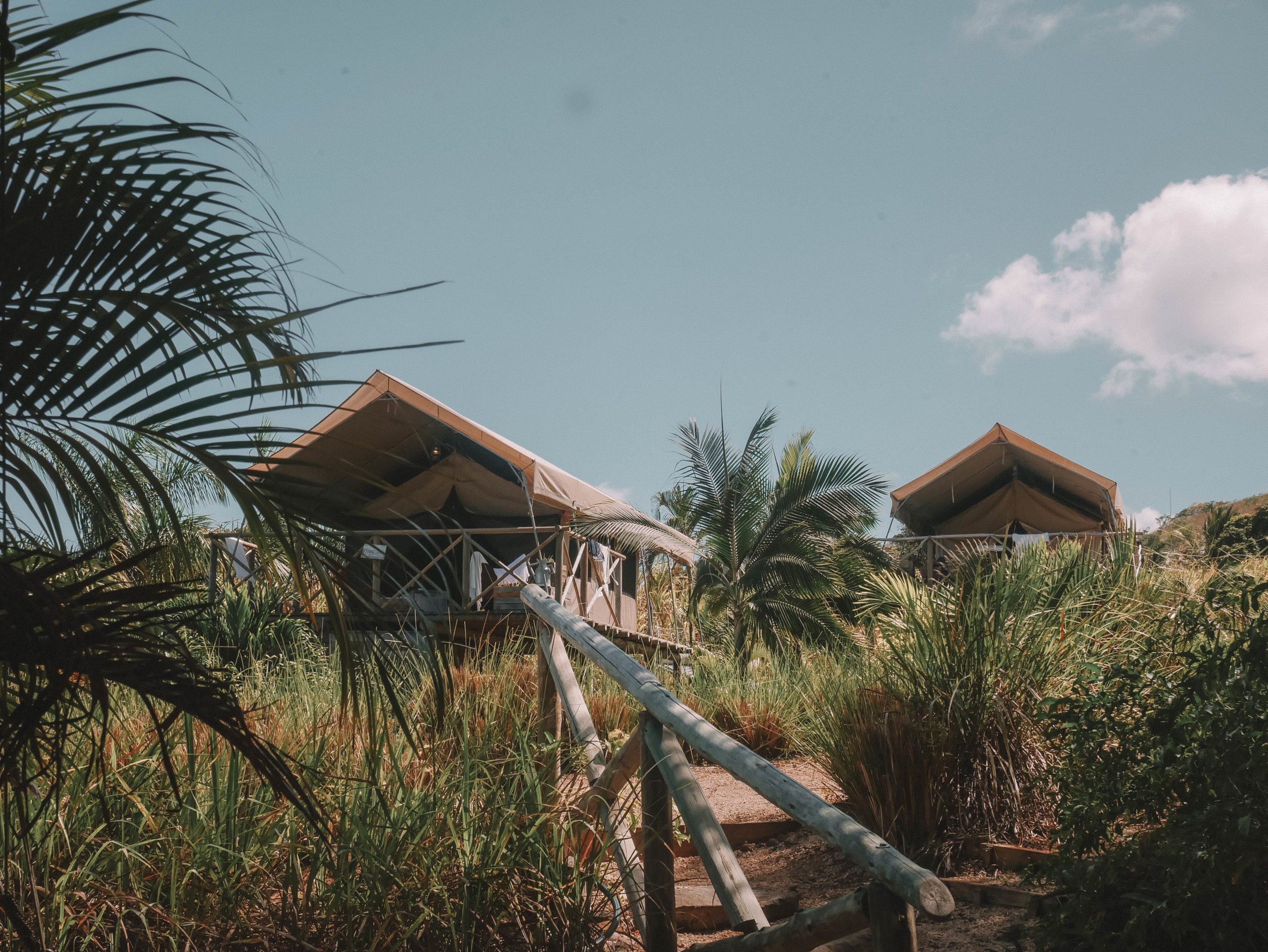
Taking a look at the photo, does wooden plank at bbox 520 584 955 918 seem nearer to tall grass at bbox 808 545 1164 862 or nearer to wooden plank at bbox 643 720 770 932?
wooden plank at bbox 643 720 770 932

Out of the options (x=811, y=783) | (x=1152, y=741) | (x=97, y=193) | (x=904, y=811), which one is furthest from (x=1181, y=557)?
(x=97, y=193)

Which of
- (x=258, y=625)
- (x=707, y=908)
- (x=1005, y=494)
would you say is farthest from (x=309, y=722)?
(x=1005, y=494)

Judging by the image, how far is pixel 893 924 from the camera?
6.01ft

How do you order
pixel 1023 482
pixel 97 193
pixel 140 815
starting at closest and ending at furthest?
pixel 97 193
pixel 140 815
pixel 1023 482

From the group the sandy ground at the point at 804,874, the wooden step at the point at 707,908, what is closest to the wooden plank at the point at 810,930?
the sandy ground at the point at 804,874

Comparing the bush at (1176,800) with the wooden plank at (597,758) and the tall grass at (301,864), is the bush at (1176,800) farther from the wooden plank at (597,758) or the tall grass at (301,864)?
the tall grass at (301,864)

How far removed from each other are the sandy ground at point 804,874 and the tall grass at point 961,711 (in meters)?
0.30

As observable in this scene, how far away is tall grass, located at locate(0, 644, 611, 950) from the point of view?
8.59 ft

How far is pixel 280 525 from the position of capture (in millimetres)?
2049

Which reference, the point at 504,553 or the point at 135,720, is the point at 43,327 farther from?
the point at 504,553

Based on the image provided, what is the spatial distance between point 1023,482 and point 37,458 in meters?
16.2

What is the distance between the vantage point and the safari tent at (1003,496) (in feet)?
47.3

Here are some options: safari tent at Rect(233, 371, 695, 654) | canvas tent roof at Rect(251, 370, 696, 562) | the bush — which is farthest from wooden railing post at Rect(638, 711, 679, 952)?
safari tent at Rect(233, 371, 695, 654)

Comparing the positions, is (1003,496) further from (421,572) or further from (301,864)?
(421,572)
